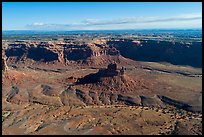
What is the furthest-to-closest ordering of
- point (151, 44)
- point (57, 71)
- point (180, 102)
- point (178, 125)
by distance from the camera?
point (151, 44) → point (57, 71) → point (180, 102) → point (178, 125)

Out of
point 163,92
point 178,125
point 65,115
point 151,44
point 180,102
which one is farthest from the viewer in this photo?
point 151,44

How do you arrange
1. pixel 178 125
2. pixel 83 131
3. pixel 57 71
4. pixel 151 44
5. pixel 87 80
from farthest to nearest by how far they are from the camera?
pixel 151 44 < pixel 57 71 < pixel 87 80 < pixel 178 125 < pixel 83 131

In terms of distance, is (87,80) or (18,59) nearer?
(87,80)

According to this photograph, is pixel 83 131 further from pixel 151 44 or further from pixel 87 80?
pixel 151 44

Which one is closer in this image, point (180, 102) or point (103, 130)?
point (103, 130)

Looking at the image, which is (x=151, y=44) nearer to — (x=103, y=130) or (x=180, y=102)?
(x=180, y=102)

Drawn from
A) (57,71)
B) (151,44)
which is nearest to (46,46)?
(57,71)

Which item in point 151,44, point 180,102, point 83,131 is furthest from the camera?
point 151,44

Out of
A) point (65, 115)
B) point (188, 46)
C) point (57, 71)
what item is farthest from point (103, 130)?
point (188, 46)
